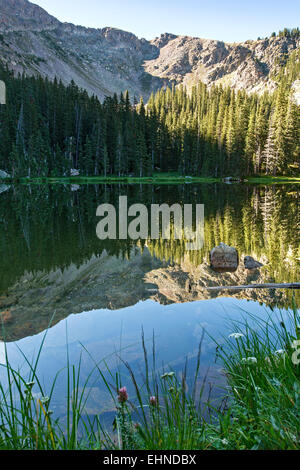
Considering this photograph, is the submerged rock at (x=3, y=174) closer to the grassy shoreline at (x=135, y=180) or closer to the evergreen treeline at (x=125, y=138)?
the grassy shoreline at (x=135, y=180)

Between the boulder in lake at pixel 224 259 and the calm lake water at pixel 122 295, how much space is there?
0.33 metres

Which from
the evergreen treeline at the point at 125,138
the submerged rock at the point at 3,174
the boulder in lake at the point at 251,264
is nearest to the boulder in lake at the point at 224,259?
the boulder in lake at the point at 251,264

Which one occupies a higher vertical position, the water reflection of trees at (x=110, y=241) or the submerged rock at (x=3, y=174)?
the submerged rock at (x=3, y=174)

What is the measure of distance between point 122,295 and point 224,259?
13.0ft

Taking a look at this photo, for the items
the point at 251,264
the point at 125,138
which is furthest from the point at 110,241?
the point at 125,138

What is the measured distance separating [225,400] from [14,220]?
18.6 metres

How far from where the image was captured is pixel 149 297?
338 inches

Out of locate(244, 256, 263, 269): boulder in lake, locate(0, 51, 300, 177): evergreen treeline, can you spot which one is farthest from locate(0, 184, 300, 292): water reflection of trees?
locate(0, 51, 300, 177): evergreen treeline

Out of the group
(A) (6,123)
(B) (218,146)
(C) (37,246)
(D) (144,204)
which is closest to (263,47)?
(B) (218,146)

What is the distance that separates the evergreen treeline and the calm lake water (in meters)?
45.9

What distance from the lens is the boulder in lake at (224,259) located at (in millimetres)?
10984

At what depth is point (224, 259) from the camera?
36.6ft

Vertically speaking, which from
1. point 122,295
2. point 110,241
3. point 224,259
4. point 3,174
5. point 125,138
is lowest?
point 122,295

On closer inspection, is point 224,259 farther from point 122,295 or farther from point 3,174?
point 3,174
